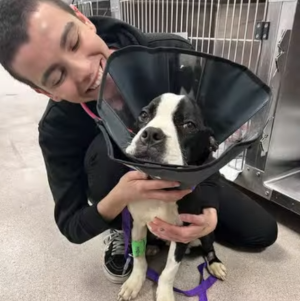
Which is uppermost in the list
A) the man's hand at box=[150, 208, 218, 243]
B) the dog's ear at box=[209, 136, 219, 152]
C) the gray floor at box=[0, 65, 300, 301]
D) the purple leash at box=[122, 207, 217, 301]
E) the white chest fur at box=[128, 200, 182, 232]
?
the dog's ear at box=[209, 136, 219, 152]

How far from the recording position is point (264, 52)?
3.22 feet

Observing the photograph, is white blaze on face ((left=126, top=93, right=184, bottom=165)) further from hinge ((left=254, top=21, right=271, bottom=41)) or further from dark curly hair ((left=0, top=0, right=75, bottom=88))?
hinge ((left=254, top=21, right=271, bottom=41))

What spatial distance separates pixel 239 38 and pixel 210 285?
76 cm

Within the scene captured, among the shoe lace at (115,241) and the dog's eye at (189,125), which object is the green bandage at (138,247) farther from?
the dog's eye at (189,125)

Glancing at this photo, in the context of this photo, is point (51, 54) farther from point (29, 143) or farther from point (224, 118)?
point (29, 143)

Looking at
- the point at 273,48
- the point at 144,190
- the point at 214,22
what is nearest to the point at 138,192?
the point at 144,190

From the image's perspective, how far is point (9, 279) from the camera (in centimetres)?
89

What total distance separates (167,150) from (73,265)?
0.54m

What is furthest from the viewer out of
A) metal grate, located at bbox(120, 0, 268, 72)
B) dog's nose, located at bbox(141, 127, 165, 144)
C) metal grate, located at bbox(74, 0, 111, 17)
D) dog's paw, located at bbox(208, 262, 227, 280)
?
metal grate, located at bbox(74, 0, 111, 17)

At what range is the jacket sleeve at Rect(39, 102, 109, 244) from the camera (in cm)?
82

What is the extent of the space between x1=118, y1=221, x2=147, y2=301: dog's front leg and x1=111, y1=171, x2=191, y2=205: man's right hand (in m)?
0.12

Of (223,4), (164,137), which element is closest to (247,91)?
(164,137)

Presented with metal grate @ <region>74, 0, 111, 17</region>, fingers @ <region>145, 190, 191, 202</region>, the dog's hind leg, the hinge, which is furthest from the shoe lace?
metal grate @ <region>74, 0, 111, 17</region>

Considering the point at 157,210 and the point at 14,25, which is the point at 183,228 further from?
the point at 14,25
